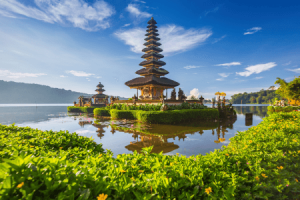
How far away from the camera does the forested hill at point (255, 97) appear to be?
309ft

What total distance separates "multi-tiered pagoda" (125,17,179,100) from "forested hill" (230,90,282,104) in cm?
9733

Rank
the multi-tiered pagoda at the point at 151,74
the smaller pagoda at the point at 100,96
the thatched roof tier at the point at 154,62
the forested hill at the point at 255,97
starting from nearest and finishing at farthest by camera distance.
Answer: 1. the multi-tiered pagoda at the point at 151,74
2. the thatched roof tier at the point at 154,62
3. the smaller pagoda at the point at 100,96
4. the forested hill at the point at 255,97

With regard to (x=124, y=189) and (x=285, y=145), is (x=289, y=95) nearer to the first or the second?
(x=285, y=145)

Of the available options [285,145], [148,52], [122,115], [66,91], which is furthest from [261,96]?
[66,91]

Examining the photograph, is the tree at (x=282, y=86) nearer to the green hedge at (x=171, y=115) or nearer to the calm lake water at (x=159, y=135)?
the green hedge at (x=171, y=115)

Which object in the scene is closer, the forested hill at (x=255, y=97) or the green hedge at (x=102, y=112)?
the green hedge at (x=102, y=112)

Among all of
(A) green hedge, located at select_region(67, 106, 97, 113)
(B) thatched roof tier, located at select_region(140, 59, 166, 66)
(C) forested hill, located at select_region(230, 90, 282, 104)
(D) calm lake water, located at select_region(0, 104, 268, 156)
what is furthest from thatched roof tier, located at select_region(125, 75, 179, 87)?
(C) forested hill, located at select_region(230, 90, 282, 104)

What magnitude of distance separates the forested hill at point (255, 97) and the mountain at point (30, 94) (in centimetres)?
16277

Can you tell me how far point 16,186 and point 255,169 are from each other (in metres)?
3.00

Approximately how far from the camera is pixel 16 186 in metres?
1.19

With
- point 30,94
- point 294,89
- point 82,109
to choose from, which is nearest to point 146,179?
point 82,109

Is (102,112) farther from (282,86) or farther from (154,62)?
(282,86)

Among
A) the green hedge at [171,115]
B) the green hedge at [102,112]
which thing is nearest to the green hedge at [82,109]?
the green hedge at [102,112]

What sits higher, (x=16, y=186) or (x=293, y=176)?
(x=16, y=186)
